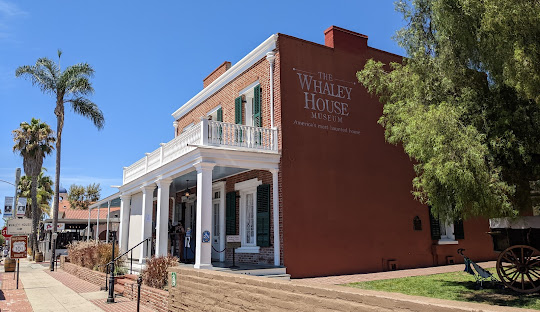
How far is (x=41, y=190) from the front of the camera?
46469 millimetres

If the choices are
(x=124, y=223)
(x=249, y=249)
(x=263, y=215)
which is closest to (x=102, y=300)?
(x=249, y=249)

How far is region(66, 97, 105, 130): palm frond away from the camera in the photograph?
83.6 feet

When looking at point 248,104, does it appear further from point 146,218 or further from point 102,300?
point 102,300

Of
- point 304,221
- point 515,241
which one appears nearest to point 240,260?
point 304,221

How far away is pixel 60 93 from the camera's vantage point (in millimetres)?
25062

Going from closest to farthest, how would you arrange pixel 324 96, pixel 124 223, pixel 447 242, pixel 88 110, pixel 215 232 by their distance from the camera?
pixel 324 96 → pixel 447 242 → pixel 215 232 → pixel 124 223 → pixel 88 110

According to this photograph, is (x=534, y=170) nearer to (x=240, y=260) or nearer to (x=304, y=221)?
(x=304, y=221)

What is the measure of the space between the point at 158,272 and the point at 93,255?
25.3 ft

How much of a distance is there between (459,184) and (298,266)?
5.78m

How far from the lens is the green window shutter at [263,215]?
42.5 feet

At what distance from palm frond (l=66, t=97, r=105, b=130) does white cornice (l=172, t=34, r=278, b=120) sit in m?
7.95

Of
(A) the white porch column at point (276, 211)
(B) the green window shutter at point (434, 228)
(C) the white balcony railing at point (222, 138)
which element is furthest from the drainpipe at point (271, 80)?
(B) the green window shutter at point (434, 228)

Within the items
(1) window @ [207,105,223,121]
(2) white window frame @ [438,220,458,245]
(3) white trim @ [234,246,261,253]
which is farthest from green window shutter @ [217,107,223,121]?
(2) white window frame @ [438,220,458,245]

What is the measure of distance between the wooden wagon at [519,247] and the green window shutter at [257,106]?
25.5ft
